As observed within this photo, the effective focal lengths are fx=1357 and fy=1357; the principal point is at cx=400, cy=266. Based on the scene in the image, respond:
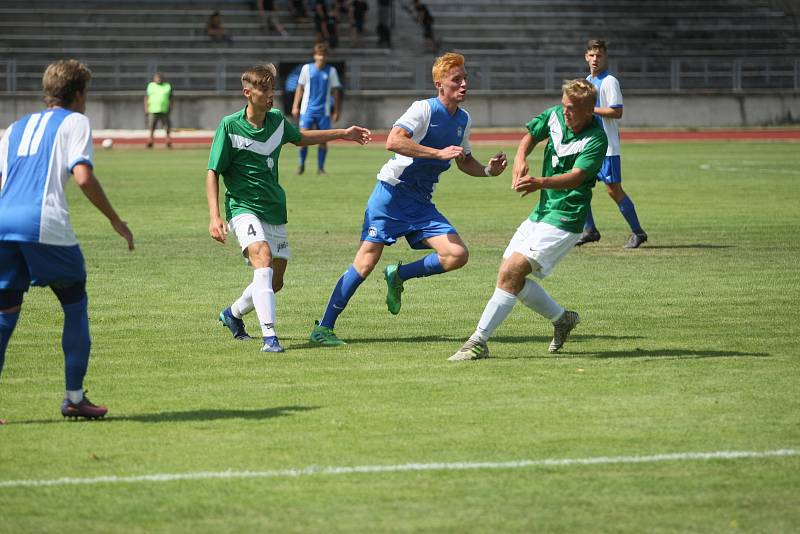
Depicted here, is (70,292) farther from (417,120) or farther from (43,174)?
(417,120)

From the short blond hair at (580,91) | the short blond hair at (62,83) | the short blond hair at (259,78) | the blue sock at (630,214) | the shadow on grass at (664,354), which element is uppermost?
the short blond hair at (62,83)

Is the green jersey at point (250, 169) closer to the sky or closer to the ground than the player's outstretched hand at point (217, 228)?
closer to the sky

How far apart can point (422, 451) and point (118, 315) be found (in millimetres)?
5122

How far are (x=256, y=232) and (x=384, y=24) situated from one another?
130 ft

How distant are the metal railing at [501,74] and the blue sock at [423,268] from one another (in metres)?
33.4

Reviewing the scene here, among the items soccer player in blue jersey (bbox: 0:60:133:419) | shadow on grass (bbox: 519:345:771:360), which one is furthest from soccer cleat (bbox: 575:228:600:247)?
soccer player in blue jersey (bbox: 0:60:133:419)

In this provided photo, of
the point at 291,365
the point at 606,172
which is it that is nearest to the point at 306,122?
the point at 606,172

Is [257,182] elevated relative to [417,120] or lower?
lower

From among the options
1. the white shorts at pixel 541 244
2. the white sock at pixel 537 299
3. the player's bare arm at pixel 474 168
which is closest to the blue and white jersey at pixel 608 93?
the player's bare arm at pixel 474 168

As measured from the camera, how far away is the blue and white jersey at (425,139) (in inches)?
367

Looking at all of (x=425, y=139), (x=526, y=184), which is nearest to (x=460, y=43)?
(x=425, y=139)

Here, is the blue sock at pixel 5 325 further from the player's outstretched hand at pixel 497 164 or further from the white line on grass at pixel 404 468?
the player's outstretched hand at pixel 497 164

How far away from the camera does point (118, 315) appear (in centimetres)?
1097

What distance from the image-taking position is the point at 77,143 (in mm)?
6703
